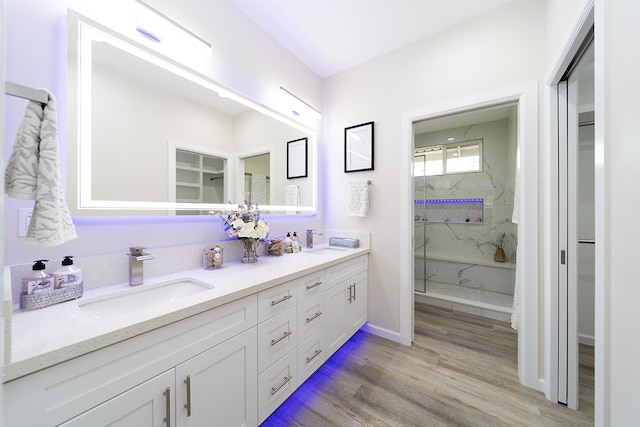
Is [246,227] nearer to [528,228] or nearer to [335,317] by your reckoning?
[335,317]

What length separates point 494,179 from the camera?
3.38 m

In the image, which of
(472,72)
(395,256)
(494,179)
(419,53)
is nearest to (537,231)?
(395,256)

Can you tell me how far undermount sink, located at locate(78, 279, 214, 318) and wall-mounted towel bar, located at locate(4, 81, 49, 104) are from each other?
749 millimetres

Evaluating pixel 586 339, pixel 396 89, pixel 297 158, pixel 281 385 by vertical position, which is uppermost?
pixel 396 89

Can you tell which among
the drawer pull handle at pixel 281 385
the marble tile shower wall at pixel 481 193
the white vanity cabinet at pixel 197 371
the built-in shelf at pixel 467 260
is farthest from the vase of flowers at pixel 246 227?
the marble tile shower wall at pixel 481 193

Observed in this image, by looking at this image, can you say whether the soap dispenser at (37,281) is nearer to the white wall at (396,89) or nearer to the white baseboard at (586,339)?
the white wall at (396,89)

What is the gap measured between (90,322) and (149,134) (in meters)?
0.98

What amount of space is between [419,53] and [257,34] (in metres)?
1.41

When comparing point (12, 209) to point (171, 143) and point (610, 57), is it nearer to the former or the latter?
point (171, 143)

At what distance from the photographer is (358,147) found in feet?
7.78

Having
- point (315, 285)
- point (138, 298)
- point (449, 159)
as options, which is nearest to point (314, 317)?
point (315, 285)

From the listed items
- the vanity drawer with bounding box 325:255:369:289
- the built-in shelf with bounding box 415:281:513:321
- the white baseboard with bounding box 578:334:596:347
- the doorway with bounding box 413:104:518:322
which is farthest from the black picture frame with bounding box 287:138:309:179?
the white baseboard with bounding box 578:334:596:347

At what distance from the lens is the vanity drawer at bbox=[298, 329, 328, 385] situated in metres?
1.47

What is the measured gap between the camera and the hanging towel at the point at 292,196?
87.7 inches
